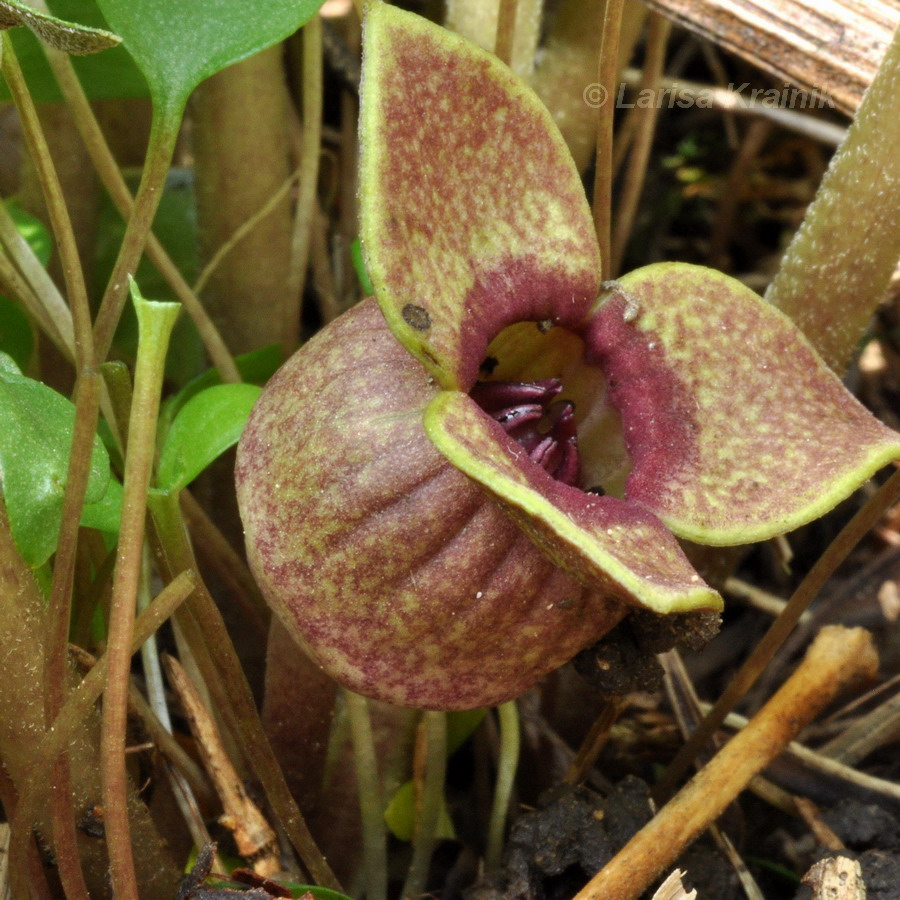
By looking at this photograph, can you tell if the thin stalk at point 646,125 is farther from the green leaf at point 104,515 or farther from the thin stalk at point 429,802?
the green leaf at point 104,515

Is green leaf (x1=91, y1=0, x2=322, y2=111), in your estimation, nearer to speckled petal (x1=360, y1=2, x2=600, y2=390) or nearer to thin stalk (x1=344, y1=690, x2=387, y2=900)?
speckled petal (x1=360, y1=2, x2=600, y2=390)

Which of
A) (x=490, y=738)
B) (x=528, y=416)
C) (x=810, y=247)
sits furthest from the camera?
(x=490, y=738)

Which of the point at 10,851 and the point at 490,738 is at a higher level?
the point at 10,851

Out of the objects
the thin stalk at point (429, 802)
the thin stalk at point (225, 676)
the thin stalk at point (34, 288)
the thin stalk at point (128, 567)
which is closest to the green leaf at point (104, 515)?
the thin stalk at point (225, 676)

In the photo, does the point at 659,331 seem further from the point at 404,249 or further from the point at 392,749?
the point at 392,749

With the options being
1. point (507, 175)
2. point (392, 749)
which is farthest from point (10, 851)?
point (507, 175)

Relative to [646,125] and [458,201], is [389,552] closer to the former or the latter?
[458,201]
